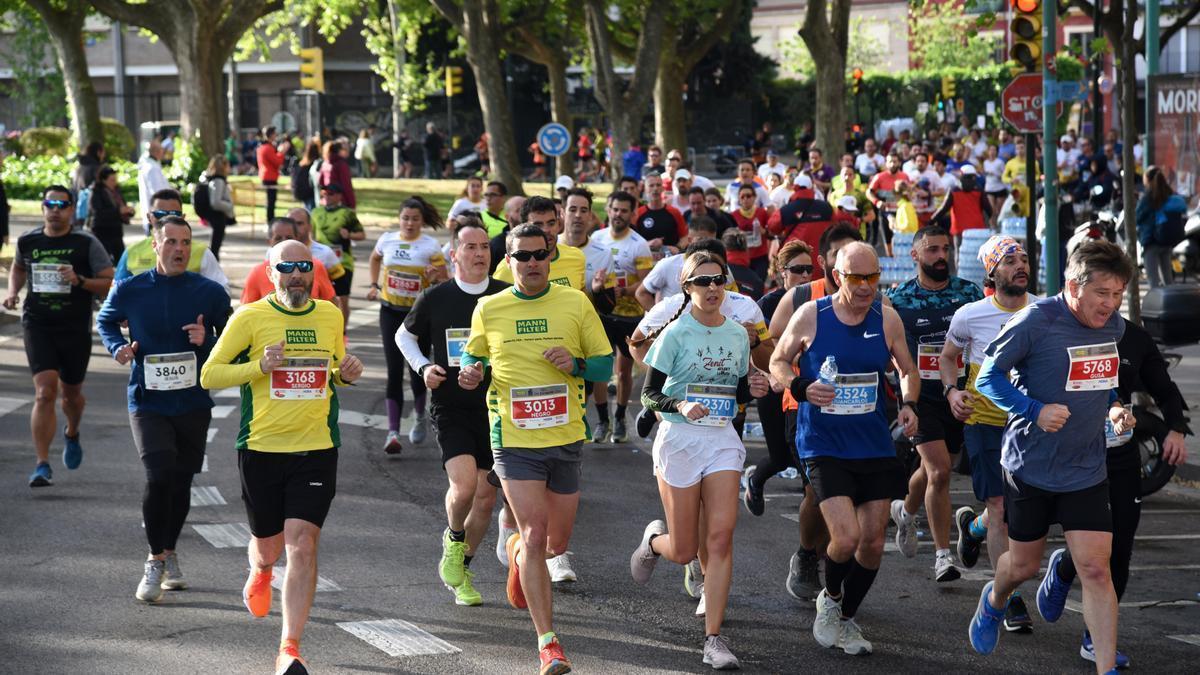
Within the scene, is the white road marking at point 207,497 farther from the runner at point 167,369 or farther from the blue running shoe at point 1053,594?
the blue running shoe at point 1053,594

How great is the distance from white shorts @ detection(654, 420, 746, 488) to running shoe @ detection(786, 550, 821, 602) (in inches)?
45.5

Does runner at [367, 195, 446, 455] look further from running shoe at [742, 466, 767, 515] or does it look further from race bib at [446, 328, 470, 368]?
race bib at [446, 328, 470, 368]

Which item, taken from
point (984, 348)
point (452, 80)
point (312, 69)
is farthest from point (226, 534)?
point (452, 80)

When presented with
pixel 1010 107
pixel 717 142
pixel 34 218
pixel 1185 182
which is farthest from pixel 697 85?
pixel 1010 107

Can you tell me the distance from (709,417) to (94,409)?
28.1ft

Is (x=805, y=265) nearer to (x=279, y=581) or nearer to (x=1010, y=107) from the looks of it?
(x=279, y=581)

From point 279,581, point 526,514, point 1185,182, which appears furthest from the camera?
point 1185,182

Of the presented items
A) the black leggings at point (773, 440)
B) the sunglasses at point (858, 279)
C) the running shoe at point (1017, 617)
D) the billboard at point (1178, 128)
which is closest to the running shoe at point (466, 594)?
the black leggings at point (773, 440)

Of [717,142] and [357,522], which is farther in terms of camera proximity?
[717,142]

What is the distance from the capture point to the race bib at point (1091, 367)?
6.61 meters

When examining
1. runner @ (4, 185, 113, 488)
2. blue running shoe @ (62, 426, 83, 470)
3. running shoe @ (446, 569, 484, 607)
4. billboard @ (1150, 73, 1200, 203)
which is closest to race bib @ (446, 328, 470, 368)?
running shoe @ (446, 569, 484, 607)

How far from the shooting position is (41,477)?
35.8ft

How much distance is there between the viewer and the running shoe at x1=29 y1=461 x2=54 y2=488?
1091 cm

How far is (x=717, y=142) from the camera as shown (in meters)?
63.5
